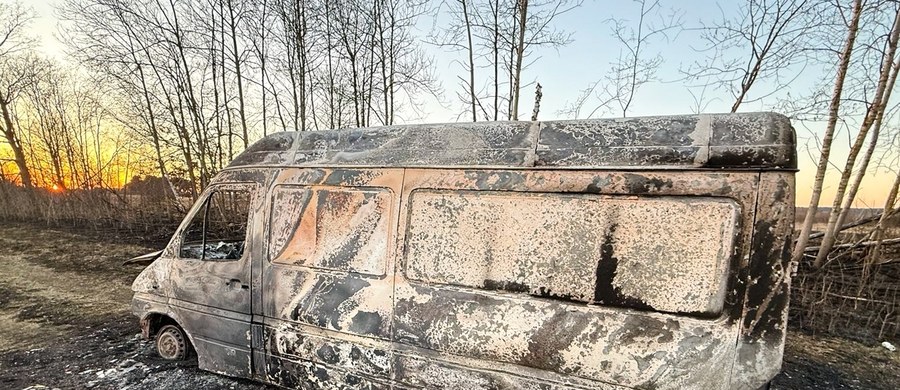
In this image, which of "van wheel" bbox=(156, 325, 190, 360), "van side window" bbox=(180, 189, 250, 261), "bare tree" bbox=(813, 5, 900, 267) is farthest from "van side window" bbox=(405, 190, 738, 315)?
"bare tree" bbox=(813, 5, 900, 267)

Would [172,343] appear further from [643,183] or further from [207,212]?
[643,183]

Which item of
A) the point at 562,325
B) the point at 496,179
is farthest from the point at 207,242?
the point at 562,325

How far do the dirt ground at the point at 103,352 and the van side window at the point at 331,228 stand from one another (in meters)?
1.62

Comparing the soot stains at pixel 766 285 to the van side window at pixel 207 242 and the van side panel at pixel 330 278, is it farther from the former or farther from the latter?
the van side window at pixel 207 242

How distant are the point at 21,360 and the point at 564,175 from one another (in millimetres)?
6328

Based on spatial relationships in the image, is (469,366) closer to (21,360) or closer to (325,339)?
(325,339)

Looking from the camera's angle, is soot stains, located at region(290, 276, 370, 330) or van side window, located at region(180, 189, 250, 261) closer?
soot stains, located at region(290, 276, 370, 330)

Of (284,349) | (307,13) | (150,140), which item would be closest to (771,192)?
(284,349)

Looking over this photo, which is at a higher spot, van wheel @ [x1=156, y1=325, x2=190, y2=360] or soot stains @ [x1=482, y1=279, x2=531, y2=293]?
soot stains @ [x1=482, y1=279, x2=531, y2=293]

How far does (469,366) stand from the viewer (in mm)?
2740

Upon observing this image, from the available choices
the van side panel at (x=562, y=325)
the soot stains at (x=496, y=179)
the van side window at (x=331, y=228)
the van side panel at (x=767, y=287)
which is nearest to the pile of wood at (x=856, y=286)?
the van side panel at (x=767, y=287)

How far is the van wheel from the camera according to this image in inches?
163

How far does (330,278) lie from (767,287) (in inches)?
114

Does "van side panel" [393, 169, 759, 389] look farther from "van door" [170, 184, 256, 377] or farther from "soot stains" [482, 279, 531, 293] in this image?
"van door" [170, 184, 256, 377]
